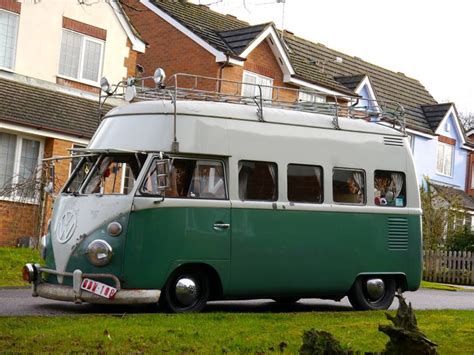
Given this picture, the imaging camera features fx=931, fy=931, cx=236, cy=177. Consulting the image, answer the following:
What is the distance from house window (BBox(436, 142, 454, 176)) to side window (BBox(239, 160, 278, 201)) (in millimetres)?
35075

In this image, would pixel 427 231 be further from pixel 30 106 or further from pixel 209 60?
pixel 30 106

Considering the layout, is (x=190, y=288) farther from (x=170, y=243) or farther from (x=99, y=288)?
(x=99, y=288)

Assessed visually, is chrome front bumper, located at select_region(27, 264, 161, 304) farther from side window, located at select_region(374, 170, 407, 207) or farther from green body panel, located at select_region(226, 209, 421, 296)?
side window, located at select_region(374, 170, 407, 207)

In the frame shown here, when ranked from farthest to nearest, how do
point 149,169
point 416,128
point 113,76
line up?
point 416,128 → point 113,76 → point 149,169

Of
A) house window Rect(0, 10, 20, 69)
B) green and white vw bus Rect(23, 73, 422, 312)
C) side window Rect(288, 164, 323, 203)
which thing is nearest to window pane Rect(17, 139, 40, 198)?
house window Rect(0, 10, 20, 69)

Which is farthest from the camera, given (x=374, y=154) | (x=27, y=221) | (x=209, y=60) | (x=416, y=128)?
(x=416, y=128)

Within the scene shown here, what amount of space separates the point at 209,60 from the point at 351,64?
16416mm

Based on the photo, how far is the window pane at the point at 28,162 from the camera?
2355 cm

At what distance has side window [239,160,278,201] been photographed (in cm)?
1370

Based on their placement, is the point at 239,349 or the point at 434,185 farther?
the point at 434,185

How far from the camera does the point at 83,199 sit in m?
13.2

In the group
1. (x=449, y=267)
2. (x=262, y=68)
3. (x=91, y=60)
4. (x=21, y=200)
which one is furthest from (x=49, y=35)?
(x=449, y=267)

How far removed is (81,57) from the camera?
86.7 feet

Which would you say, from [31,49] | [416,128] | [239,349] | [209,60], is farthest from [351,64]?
[239,349]
